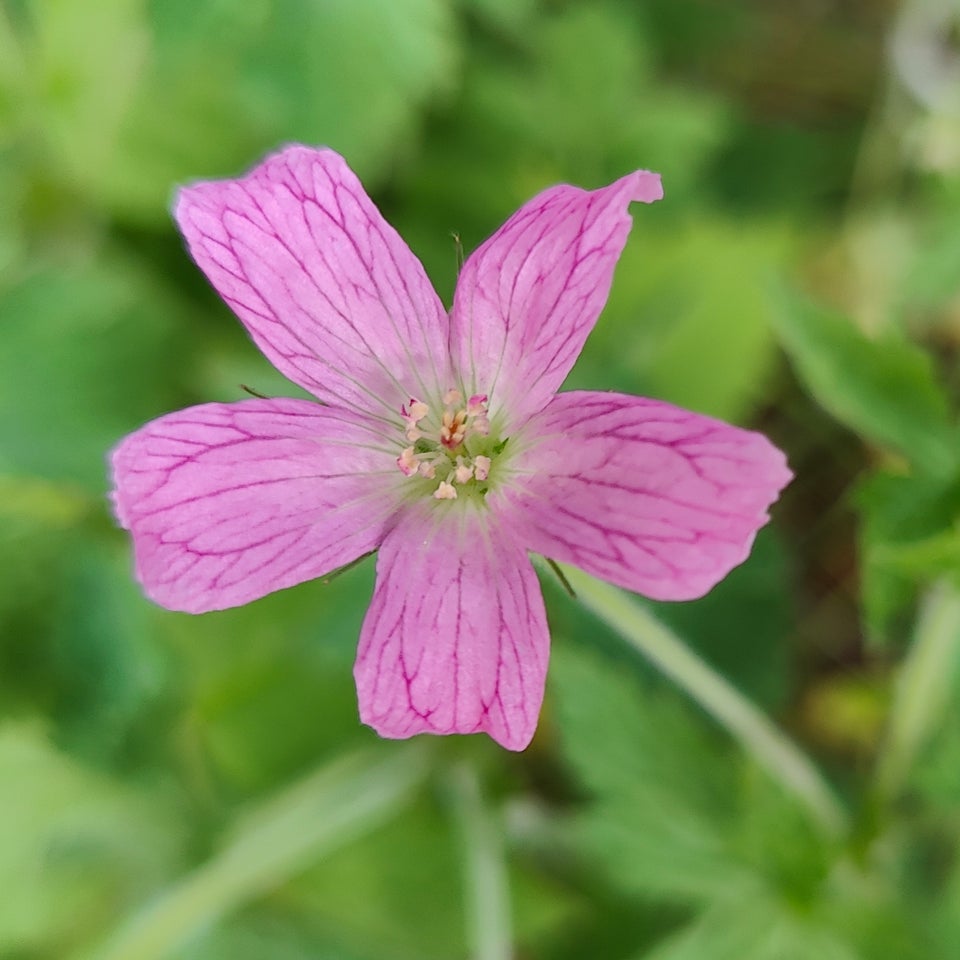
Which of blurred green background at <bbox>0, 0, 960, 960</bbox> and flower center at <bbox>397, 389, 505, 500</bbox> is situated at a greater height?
flower center at <bbox>397, 389, 505, 500</bbox>

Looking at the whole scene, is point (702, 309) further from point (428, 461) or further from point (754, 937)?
point (428, 461)

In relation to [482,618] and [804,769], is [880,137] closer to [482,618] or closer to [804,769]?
[804,769]

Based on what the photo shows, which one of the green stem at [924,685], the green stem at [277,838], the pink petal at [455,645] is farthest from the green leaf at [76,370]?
the green stem at [924,685]

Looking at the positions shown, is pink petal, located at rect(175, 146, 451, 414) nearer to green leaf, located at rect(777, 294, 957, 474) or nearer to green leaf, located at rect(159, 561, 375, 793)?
green leaf, located at rect(777, 294, 957, 474)

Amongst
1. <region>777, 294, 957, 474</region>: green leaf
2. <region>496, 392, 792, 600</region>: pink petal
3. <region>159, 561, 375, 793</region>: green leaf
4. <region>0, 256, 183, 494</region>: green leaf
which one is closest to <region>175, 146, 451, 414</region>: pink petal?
<region>496, 392, 792, 600</region>: pink petal

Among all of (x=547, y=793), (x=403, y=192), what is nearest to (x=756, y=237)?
(x=403, y=192)

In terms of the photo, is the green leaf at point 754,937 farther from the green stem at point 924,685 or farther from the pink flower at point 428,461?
the pink flower at point 428,461
